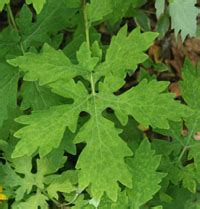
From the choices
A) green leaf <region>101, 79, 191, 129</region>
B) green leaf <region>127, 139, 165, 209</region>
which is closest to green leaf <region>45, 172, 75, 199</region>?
green leaf <region>127, 139, 165, 209</region>

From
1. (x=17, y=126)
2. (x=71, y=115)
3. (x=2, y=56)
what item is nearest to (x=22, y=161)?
(x=17, y=126)

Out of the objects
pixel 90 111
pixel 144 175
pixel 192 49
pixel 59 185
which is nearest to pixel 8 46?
pixel 90 111

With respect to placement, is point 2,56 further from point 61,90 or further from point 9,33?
point 61,90

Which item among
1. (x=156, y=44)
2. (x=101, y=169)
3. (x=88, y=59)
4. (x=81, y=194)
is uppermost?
(x=88, y=59)

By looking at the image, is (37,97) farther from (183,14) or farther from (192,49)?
(192,49)

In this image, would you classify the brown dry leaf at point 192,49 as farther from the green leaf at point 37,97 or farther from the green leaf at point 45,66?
the green leaf at point 45,66

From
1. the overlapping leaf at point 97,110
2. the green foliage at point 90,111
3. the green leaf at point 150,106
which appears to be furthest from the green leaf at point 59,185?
the green leaf at point 150,106

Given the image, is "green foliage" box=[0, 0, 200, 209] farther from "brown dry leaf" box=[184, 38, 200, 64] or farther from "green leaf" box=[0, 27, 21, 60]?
"brown dry leaf" box=[184, 38, 200, 64]
